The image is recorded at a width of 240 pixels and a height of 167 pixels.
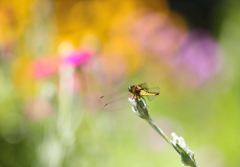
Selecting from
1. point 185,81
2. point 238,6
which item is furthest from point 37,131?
point 238,6

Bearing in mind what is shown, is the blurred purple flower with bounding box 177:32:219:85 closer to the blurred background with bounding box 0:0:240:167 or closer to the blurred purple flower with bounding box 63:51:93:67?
the blurred background with bounding box 0:0:240:167

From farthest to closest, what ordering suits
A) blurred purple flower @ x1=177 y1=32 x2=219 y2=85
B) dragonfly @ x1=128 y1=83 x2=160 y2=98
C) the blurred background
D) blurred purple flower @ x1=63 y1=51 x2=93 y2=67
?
blurred purple flower @ x1=177 y1=32 x2=219 y2=85 < the blurred background < blurred purple flower @ x1=63 y1=51 x2=93 y2=67 < dragonfly @ x1=128 y1=83 x2=160 y2=98

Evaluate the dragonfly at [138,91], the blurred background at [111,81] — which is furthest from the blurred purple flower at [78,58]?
the dragonfly at [138,91]

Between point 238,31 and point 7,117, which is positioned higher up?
point 238,31

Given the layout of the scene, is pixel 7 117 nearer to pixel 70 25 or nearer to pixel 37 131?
pixel 37 131

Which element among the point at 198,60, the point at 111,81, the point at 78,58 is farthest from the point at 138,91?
the point at 198,60

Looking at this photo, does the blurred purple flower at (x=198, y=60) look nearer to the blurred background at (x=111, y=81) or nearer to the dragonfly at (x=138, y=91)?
the blurred background at (x=111, y=81)

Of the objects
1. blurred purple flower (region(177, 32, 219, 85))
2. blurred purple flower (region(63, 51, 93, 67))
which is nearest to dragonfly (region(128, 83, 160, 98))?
blurred purple flower (region(63, 51, 93, 67))
